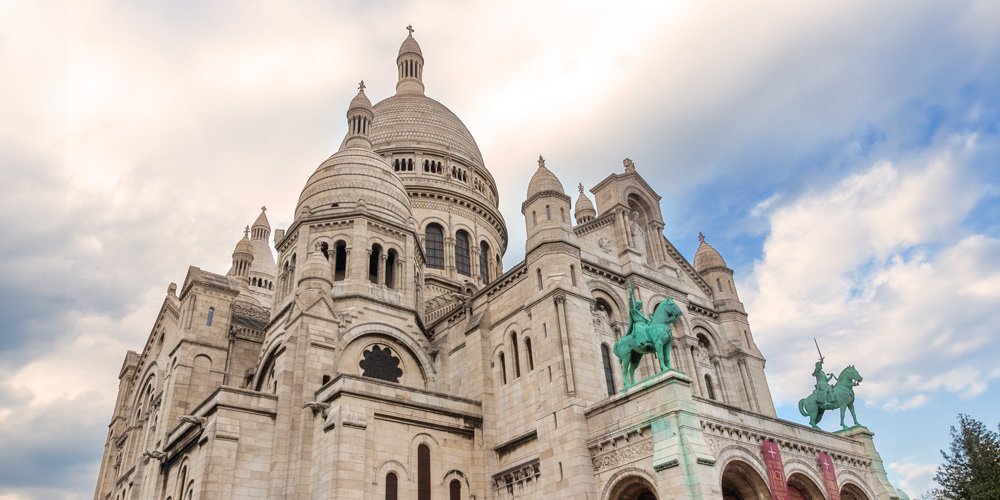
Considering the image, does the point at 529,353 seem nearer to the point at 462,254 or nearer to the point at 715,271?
the point at 715,271

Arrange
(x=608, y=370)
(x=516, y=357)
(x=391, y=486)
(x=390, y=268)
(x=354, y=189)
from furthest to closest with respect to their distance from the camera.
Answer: (x=354, y=189)
(x=390, y=268)
(x=516, y=357)
(x=608, y=370)
(x=391, y=486)

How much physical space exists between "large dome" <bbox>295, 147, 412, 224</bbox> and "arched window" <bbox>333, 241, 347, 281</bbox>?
191 centimetres

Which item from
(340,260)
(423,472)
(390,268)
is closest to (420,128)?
(390,268)

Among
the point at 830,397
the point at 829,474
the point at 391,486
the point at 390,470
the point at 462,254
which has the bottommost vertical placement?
the point at 829,474

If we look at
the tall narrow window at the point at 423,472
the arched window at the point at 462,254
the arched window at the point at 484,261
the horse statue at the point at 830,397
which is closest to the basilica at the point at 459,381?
the tall narrow window at the point at 423,472

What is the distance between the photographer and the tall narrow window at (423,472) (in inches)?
1088

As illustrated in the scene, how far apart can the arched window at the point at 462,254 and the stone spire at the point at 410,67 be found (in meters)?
18.0

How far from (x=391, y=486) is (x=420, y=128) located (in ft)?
110

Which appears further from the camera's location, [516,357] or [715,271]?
[715,271]

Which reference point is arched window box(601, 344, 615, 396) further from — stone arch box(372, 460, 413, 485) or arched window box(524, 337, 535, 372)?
stone arch box(372, 460, 413, 485)

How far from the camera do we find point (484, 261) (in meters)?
51.7

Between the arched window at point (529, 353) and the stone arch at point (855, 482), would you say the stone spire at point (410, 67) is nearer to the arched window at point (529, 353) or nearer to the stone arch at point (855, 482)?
the arched window at point (529, 353)

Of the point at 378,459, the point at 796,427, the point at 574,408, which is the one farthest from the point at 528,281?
the point at 796,427

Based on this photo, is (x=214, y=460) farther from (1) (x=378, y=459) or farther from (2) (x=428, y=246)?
(2) (x=428, y=246)
